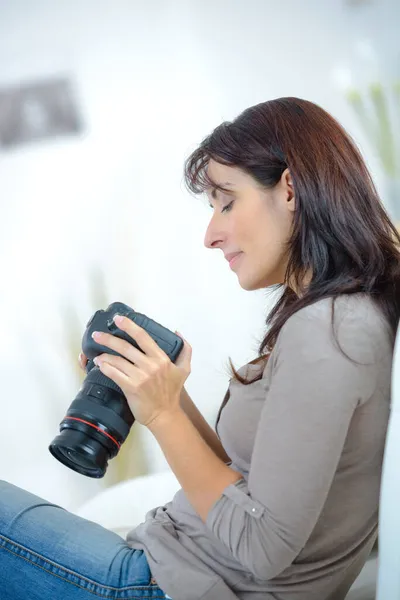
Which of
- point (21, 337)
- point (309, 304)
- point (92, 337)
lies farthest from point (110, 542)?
point (21, 337)

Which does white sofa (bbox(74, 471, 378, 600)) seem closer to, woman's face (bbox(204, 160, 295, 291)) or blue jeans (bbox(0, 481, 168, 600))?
Result: blue jeans (bbox(0, 481, 168, 600))

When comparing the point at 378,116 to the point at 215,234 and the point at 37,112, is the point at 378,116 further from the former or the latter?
the point at 215,234

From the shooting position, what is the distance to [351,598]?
94 cm

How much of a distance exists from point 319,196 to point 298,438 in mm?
302

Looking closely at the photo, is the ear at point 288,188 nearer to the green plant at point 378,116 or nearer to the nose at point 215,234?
the nose at point 215,234

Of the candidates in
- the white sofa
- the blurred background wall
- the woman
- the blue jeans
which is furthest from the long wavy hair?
the blurred background wall

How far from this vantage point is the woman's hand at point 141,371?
31.4 inches

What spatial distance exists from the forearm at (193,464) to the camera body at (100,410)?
0.05 metres

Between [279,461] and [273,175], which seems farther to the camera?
[273,175]

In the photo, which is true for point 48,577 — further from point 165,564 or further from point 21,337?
point 21,337

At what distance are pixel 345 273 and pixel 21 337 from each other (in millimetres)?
1072

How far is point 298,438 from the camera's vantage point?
709 mm

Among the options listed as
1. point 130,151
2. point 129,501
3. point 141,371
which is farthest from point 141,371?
point 130,151

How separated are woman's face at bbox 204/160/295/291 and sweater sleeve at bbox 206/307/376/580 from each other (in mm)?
169
